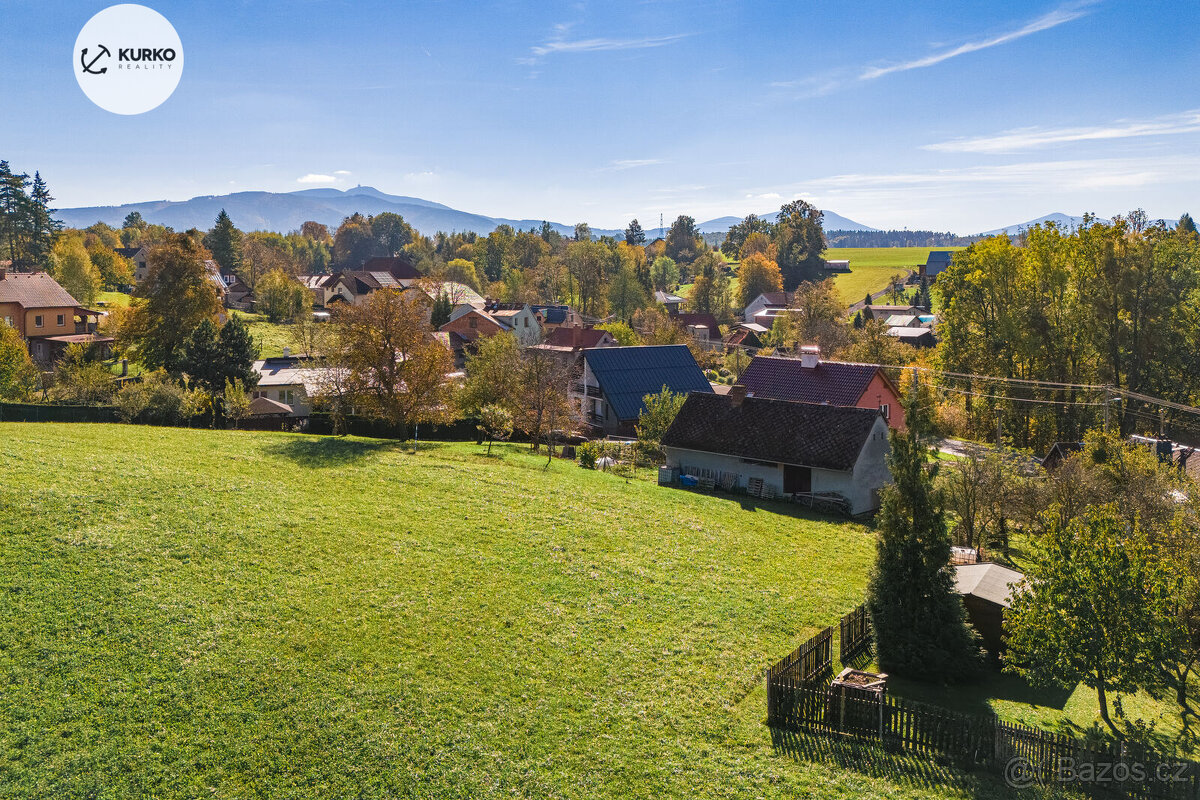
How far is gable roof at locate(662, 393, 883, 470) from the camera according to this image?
122ft

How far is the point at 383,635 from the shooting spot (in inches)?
790

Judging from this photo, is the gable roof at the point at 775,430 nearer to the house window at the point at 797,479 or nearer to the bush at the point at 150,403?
the house window at the point at 797,479

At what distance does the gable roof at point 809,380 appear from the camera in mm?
49031

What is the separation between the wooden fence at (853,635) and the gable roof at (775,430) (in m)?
14.4

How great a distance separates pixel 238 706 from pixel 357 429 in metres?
30.6

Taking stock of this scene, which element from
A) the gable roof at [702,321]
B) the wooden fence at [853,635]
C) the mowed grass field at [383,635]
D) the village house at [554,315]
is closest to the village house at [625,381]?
the mowed grass field at [383,635]

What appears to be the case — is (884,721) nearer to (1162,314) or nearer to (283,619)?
(283,619)

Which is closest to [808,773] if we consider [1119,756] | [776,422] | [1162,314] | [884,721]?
[884,721]

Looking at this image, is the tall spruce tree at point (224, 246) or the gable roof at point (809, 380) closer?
the gable roof at point (809, 380)

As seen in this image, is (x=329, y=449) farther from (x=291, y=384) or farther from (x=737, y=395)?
(x=737, y=395)

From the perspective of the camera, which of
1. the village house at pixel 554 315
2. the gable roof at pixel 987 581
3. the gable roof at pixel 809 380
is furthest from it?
the village house at pixel 554 315

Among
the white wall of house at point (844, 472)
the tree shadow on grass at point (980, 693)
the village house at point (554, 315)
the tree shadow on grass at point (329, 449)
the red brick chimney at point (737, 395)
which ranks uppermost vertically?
the village house at point (554, 315)

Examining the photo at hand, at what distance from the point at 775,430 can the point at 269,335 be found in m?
64.0

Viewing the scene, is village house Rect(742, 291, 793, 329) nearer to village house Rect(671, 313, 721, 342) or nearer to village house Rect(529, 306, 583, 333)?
village house Rect(671, 313, 721, 342)
